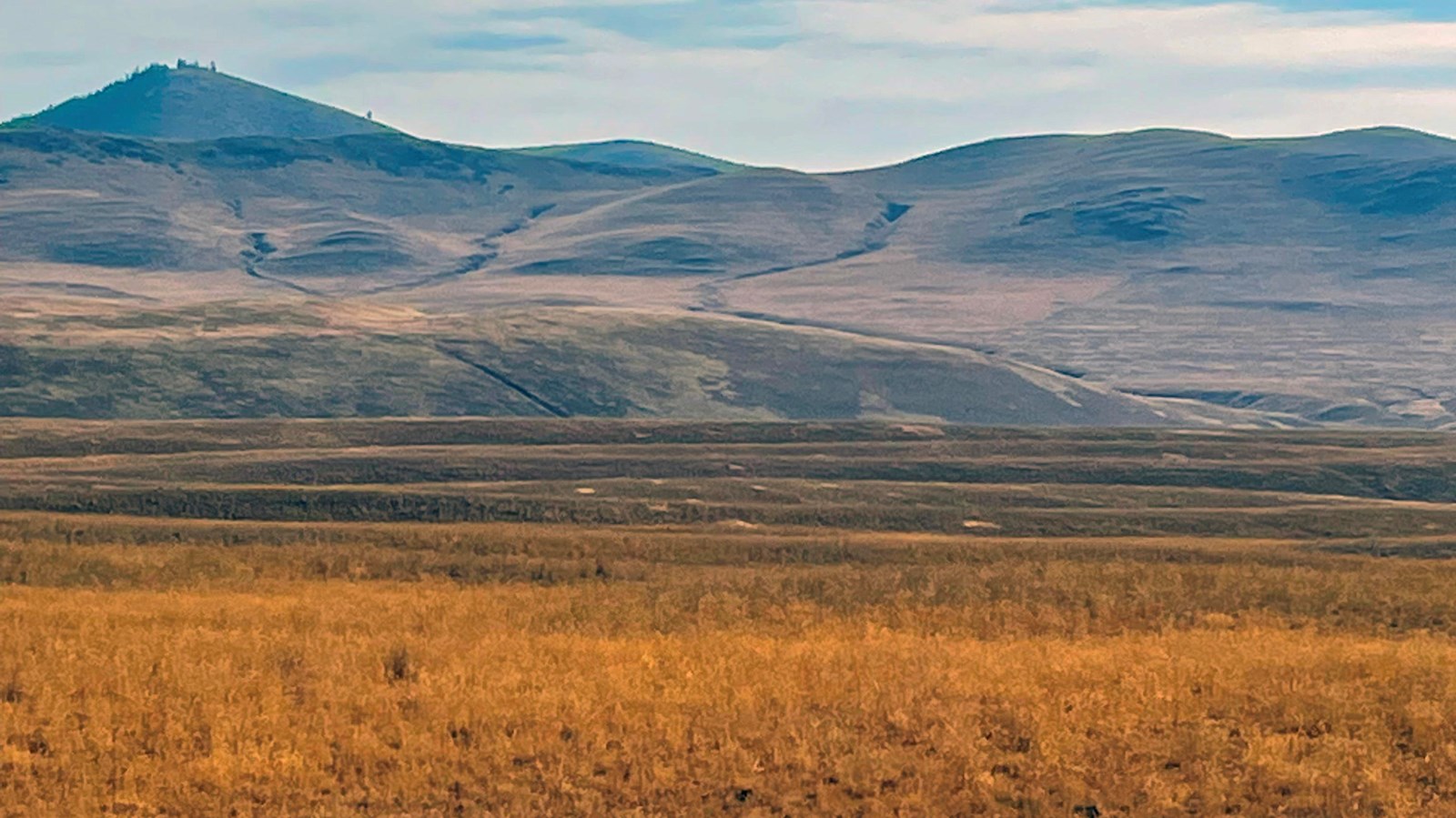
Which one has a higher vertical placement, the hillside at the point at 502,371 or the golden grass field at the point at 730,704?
the golden grass field at the point at 730,704

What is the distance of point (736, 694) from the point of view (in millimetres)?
20250

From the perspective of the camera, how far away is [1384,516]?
185 ft

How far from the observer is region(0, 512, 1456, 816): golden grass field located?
1720 cm

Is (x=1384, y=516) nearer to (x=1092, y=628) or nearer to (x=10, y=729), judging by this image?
(x=1092, y=628)

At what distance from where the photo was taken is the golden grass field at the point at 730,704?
17203mm

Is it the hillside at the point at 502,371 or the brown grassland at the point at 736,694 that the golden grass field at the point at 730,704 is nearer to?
the brown grassland at the point at 736,694

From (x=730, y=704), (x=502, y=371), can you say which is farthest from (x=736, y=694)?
(x=502, y=371)

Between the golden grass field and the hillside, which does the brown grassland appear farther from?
the hillside

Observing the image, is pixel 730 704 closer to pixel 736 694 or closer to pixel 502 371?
pixel 736 694

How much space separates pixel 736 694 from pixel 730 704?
460mm

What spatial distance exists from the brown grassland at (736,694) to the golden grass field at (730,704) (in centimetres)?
4

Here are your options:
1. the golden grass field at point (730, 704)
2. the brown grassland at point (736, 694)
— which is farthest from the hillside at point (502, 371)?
the golden grass field at point (730, 704)

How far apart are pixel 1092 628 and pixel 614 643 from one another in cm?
809

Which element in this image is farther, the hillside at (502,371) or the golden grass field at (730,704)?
the hillside at (502,371)
